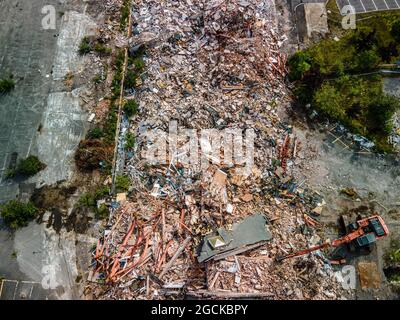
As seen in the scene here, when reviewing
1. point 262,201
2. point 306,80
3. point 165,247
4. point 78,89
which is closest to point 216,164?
point 262,201

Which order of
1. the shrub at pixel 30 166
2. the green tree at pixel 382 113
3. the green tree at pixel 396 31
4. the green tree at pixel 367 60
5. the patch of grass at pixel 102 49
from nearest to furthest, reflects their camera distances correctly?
the shrub at pixel 30 166 → the green tree at pixel 382 113 → the green tree at pixel 367 60 → the patch of grass at pixel 102 49 → the green tree at pixel 396 31

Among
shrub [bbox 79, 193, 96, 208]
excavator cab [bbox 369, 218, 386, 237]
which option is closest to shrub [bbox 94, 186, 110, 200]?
shrub [bbox 79, 193, 96, 208]

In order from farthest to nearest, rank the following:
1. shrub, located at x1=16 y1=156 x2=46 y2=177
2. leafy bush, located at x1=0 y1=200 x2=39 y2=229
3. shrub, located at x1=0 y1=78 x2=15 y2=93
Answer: shrub, located at x1=0 y1=78 x2=15 y2=93 → shrub, located at x1=16 y1=156 x2=46 y2=177 → leafy bush, located at x1=0 y1=200 x2=39 y2=229

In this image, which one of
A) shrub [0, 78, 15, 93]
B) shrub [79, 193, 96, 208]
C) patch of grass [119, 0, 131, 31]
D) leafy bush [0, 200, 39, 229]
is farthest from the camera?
patch of grass [119, 0, 131, 31]

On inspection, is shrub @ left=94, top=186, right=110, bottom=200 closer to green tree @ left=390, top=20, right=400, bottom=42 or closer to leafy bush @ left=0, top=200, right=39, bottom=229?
leafy bush @ left=0, top=200, right=39, bottom=229

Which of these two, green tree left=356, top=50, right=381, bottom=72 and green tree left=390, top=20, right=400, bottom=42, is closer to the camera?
green tree left=356, top=50, right=381, bottom=72

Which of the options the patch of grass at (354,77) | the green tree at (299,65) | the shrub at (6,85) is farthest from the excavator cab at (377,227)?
the shrub at (6,85)

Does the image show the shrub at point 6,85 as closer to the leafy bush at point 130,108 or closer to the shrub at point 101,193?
the leafy bush at point 130,108
